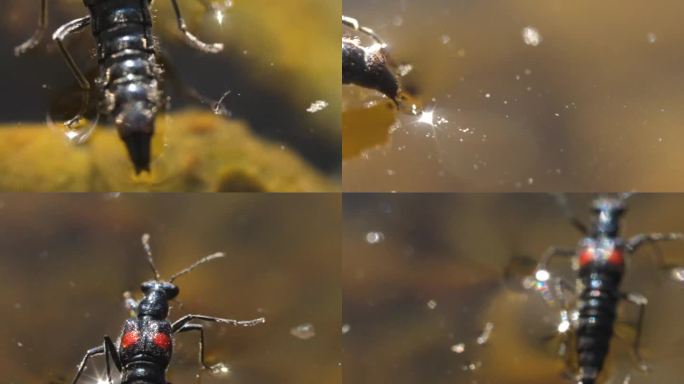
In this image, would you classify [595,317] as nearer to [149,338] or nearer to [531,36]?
[531,36]

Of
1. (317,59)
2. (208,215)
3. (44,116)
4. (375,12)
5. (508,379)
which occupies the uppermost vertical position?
(375,12)

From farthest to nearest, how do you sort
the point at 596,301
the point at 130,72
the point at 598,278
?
the point at 598,278
the point at 596,301
the point at 130,72

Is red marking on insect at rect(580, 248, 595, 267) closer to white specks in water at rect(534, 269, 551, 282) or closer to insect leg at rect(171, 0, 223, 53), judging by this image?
white specks in water at rect(534, 269, 551, 282)

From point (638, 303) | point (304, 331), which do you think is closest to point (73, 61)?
point (304, 331)

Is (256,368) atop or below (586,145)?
below

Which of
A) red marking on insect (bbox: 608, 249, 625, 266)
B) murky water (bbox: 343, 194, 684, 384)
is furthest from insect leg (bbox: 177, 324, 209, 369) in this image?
red marking on insect (bbox: 608, 249, 625, 266)

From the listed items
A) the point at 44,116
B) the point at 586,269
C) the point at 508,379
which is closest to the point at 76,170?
the point at 44,116

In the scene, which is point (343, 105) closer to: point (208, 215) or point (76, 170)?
point (208, 215)

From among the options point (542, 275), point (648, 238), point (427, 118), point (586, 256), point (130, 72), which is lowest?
point (542, 275)
